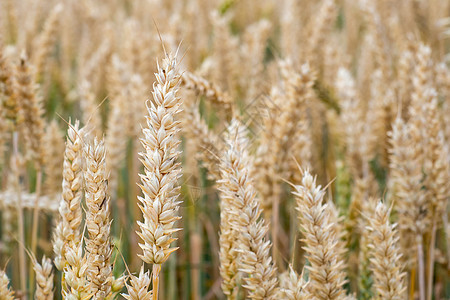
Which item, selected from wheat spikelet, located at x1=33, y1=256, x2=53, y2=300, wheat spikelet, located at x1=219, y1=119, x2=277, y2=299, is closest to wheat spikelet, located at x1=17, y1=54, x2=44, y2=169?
wheat spikelet, located at x1=33, y1=256, x2=53, y2=300

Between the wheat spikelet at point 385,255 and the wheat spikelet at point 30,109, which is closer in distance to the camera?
the wheat spikelet at point 385,255

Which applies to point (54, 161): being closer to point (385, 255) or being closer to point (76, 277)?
point (76, 277)

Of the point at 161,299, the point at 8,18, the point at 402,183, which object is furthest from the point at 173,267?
the point at 8,18

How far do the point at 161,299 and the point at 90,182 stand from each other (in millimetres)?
746

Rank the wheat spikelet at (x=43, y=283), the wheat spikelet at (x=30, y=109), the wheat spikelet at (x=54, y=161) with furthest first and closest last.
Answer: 1. the wheat spikelet at (x=54, y=161)
2. the wheat spikelet at (x=30, y=109)
3. the wheat spikelet at (x=43, y=283)

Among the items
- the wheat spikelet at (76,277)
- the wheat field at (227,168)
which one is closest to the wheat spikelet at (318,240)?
the wheat field at (227,168)

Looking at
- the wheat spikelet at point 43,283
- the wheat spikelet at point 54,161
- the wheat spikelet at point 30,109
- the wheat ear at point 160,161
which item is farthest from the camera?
the wheat spikelet at point 54,161

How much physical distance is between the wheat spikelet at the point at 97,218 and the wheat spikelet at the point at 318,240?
0.25 meters

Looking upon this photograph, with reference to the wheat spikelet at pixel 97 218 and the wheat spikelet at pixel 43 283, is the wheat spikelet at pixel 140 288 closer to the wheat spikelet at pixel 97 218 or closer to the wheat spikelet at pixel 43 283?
the wheat spikelet at pixel 97 218

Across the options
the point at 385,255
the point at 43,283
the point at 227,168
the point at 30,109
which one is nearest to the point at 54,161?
the point at 30,109

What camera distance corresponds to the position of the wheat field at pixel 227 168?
56 centimetres

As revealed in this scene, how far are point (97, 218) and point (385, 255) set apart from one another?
1.39ft

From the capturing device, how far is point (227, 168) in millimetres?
600

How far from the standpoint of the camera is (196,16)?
73.2 inches
